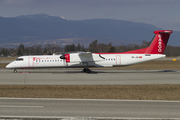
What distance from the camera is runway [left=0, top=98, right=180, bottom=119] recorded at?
370 inches

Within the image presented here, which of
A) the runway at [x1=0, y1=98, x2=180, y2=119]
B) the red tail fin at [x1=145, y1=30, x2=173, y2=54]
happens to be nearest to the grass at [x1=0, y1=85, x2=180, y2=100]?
the runway at [x1=0, y1=98, x2=180, y2=119]

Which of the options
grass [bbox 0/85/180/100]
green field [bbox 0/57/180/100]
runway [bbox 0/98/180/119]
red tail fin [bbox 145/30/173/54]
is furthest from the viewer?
red tail fin [bbox 145/30/173/54]

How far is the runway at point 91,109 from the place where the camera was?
9391 millimetres

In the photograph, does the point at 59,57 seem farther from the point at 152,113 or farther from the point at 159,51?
the point at 152,113

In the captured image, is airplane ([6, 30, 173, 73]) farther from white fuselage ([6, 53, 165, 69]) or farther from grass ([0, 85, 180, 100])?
grass ([0, 85, 180, 100])

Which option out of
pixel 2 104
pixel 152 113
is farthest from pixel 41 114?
pixel 152 113

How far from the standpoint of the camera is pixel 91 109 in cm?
1048

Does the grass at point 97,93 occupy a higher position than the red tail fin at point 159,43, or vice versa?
the red tail fin at point 159,43

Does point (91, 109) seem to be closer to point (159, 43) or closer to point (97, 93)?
point (97, 93)

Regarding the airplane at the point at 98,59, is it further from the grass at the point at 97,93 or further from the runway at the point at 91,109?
the runway at the point at 91,109

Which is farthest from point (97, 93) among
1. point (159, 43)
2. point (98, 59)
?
point (159, 43)

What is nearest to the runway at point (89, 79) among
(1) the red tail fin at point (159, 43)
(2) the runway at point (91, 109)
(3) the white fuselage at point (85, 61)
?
(3) the white fuselage at point (85, 61)

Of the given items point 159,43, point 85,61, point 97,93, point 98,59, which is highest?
point 159,43

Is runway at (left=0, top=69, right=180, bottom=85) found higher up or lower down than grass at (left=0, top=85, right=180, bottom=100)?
lower down
